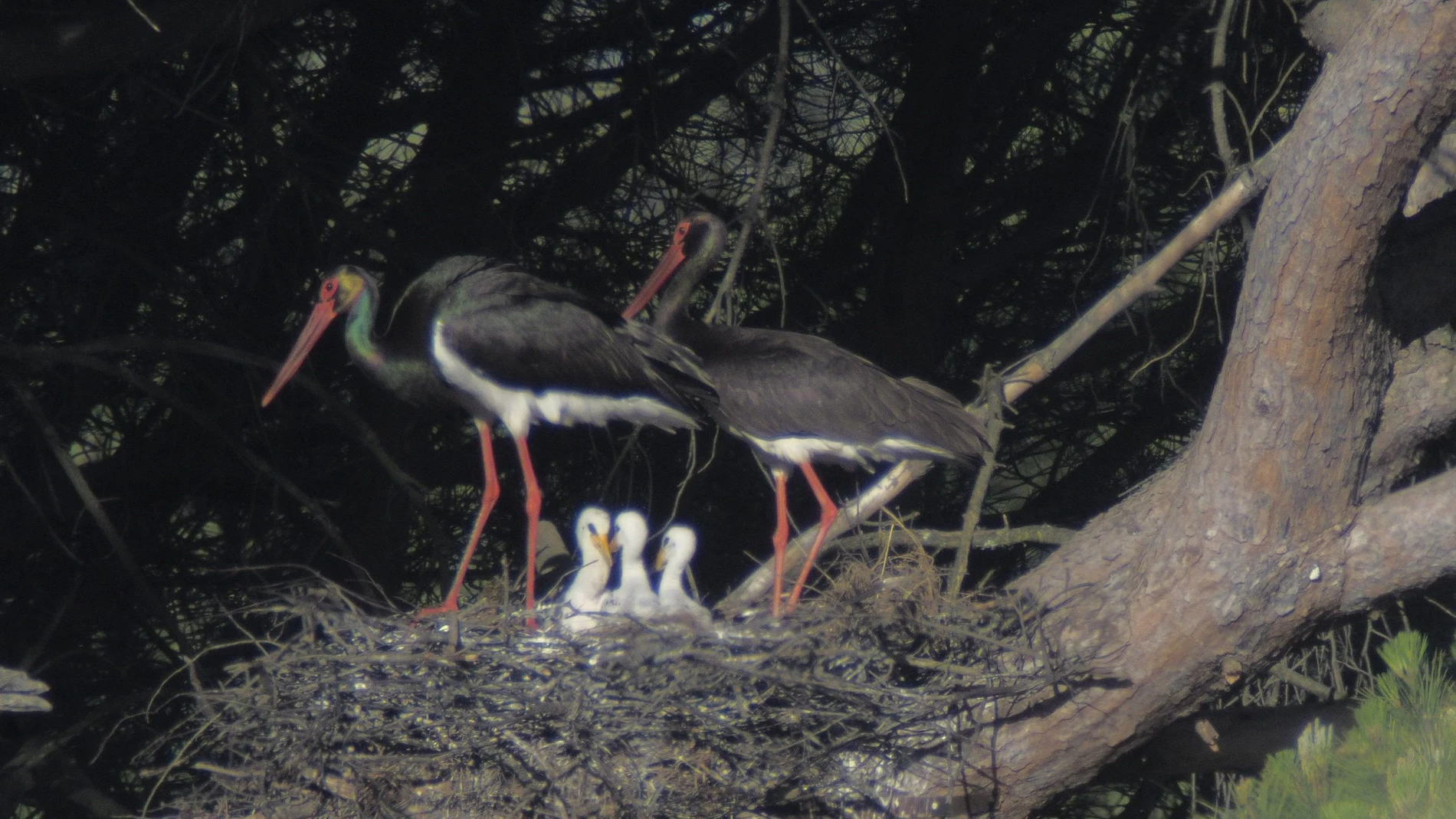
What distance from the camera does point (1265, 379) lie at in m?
3.58

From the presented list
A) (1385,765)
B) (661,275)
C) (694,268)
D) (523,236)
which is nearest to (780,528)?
(694,268)

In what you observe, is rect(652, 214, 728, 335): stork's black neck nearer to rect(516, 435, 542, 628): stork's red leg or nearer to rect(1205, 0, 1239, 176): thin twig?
rect(516, 435, 542, 628): stork's red leg

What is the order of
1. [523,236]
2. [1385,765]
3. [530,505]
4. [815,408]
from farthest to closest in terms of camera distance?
[523,236] < [530,505] < [815,408] < [1385,765]

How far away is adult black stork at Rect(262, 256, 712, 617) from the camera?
4930mm

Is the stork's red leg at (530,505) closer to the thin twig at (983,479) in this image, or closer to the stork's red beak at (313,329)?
the stork's red beak at (313,329)

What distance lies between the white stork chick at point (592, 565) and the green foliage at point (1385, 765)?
213cm

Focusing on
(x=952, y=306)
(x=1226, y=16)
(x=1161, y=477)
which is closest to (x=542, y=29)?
(x=952, y=306)

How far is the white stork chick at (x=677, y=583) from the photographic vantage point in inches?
170

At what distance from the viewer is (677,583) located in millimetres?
4613

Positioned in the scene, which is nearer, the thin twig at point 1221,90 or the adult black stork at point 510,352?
the thin twig at point 1221,90

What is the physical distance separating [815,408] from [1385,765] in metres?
2.62

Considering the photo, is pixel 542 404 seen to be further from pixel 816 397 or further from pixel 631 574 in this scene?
pixel 816 397

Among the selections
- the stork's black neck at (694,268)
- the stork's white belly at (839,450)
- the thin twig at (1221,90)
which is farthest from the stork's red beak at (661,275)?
the thin twig at (1221,90)

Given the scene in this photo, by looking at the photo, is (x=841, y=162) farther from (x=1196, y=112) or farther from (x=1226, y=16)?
(x=1226, y=16)
